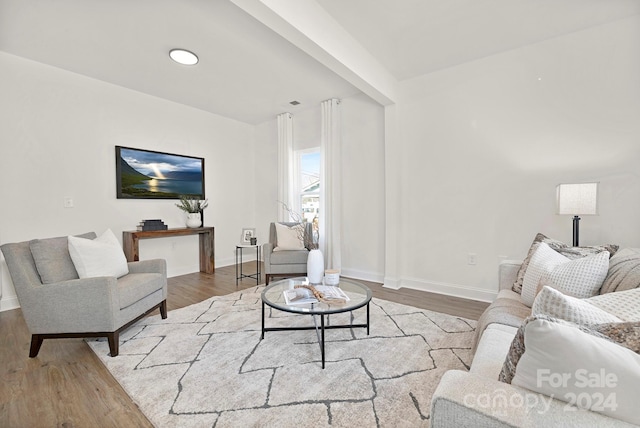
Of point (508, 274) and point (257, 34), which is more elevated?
point (257, 34)

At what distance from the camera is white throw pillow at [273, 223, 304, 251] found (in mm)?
3912

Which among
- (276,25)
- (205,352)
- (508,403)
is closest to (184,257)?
(205,352)

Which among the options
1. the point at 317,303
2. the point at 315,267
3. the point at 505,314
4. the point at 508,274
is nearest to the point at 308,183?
the point at 315,267

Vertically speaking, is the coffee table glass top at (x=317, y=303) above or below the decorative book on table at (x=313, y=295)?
below

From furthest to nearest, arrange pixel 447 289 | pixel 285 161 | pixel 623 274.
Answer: pixel 285 161, pixel 447 289, pixel 623 274

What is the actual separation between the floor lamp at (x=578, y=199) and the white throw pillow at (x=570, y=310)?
1896 millimetres

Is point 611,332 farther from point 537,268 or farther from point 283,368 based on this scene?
point 283,368

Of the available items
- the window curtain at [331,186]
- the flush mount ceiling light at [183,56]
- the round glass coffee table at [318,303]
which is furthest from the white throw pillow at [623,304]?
the flush mount ceiling light at [183,56]

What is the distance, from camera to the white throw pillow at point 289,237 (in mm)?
3912

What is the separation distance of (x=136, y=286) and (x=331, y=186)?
2796 millimetres

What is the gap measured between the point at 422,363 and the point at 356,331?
2.00 feet

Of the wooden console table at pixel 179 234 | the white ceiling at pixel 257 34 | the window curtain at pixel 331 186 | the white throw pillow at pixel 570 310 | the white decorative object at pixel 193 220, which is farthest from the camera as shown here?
the white decorative object at pixel 193 220

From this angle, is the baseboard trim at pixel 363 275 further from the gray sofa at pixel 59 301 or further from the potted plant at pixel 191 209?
the gray sofa at pixel 59 301

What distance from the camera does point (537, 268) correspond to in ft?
5.88
